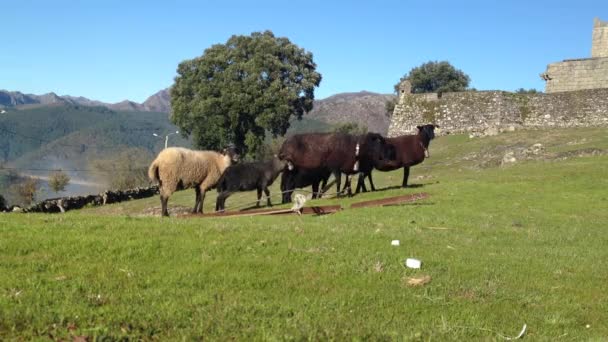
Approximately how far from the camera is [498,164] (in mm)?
32125

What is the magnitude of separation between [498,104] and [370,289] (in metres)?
39.5

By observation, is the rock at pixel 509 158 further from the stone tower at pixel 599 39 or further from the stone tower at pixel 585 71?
the stone tower at pixel 599 39

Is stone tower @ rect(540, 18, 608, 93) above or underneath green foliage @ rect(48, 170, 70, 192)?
above

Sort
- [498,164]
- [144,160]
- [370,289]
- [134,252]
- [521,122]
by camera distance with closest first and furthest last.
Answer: [370,289], [134,252], [498,164], [521,122], [144,160]

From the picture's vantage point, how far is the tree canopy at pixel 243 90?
50.9m

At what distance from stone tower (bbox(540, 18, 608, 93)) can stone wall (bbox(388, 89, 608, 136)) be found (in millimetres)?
2780

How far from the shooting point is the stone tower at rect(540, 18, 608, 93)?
4291 cm

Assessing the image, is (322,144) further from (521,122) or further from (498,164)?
(521,122)

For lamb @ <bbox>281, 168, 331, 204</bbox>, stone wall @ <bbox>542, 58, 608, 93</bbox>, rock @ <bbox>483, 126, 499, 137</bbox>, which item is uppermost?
stone wall @ <bbox>542, 58, 608, 93</bbox>

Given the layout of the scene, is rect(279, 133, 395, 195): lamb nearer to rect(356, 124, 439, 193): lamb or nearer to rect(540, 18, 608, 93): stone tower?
rect(356, 124, 439, 193): lamb

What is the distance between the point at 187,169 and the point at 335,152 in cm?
515

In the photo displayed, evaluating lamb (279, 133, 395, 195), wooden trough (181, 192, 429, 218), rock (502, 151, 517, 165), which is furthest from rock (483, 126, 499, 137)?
wooden trough (181, 192, 429, 218)

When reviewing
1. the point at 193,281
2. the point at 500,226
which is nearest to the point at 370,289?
the point at 193,281

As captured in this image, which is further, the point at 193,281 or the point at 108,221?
the point at 108,221
